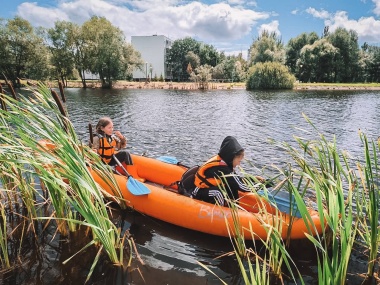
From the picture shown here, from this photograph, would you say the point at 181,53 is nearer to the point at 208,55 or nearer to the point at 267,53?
the point at 208,55

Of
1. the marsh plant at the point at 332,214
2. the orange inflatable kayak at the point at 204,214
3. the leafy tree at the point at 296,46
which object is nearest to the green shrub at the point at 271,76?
the leafy tree at the point at 296,46

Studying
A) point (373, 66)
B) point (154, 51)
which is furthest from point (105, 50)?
point (373, 66)

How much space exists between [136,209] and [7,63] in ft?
114

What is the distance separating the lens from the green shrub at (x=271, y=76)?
37188mm

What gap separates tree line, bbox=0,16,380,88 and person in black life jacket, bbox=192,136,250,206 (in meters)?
27.1

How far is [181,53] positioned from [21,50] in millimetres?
37553

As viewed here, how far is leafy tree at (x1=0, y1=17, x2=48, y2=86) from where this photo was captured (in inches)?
1265

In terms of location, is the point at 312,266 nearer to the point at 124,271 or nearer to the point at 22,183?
the point at 124,271

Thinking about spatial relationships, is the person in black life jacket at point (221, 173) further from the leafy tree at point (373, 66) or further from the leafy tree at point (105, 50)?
the leafy tree at point (373, 66)

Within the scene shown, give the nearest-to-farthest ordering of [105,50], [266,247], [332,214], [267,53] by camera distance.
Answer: [332,214] < [266,247] < [105,50] < [267,53]

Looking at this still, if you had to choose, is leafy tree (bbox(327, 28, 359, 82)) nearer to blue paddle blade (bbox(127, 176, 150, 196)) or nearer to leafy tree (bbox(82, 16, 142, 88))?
leafy tree (bbox(82, 16, 142, 88))

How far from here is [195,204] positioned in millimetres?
4289

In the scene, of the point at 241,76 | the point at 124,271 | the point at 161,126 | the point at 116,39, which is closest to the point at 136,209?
the point at 124,271

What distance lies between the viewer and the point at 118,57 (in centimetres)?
3859
